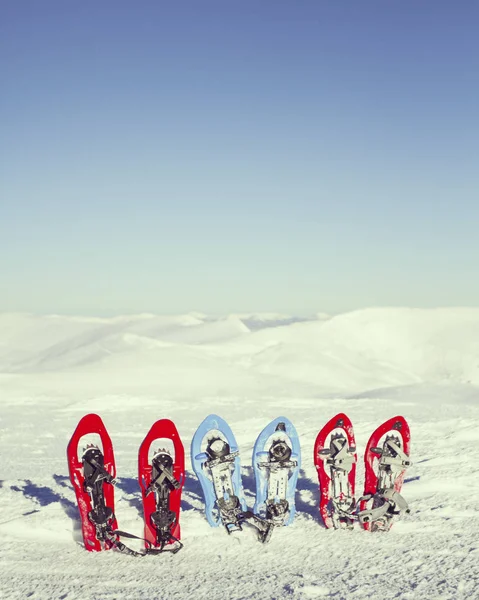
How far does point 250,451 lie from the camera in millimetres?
15000

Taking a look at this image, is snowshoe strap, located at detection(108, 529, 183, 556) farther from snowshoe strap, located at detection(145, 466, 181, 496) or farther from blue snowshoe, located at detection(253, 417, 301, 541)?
blue snowshoe, located at detection(253, 417, 301, 541)

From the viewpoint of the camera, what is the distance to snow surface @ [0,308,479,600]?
22.3 feet

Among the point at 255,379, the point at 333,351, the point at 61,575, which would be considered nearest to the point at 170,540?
the point at 61,575

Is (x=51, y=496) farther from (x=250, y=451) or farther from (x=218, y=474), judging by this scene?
(x=250, y=451)

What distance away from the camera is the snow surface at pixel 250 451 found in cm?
681

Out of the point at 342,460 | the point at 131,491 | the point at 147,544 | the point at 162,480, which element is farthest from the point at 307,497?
the point at 131,491

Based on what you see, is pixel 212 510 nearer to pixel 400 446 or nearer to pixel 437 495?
pixel 400 446

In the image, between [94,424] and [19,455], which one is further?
[19,455]

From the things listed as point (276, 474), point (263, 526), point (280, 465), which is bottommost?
point (263, 526)

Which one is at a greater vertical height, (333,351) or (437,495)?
(333,351)

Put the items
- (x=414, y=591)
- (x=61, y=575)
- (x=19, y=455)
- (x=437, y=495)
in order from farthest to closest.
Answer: (x=19, y=455)
(x=437, y=495)
(x=61, y=575)
(x=414, y=591)

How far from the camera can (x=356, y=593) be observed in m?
6.27

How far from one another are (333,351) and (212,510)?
3064 cm

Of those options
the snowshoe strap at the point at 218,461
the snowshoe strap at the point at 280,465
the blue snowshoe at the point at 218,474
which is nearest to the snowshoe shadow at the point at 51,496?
the blue snowshoe at the point at 218,474
